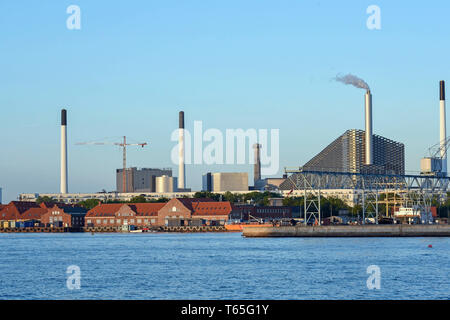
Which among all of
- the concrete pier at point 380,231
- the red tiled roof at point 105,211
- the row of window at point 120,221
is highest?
the red tiled roof at point 105,211

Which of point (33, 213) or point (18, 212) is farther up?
point (18, 212)

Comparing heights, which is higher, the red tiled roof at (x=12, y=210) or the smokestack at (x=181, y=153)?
the smokestack at (x=181, y=153)

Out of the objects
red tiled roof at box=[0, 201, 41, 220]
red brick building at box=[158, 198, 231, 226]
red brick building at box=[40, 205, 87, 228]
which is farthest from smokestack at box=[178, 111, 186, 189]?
red tiled roof at box=[0, 201, 41, 220]

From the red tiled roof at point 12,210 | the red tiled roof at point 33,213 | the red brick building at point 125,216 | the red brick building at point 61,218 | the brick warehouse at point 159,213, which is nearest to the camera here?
the brick warehouse at point 159,213

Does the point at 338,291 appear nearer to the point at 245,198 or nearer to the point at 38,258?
the point at 38,258

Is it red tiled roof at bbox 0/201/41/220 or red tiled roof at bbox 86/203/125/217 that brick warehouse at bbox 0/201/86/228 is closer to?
red tiled roof at bbox 0/201/41/220

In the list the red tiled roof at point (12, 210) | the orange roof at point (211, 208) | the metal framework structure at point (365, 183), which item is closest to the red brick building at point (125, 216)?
the orange roof at point (211, 208)

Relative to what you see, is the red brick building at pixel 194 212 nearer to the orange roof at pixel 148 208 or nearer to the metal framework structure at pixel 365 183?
the orange roof at pixel 148 208

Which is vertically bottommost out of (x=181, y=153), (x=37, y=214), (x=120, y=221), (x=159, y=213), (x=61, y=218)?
(x=120, y=221)

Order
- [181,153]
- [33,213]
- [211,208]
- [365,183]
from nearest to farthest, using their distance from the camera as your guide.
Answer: [365,183] → [211,208] → [33,213] → [181,153]

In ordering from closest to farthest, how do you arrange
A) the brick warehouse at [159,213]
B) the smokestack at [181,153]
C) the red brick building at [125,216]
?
the brick warehouse at [159,213], the red brick building at [125,216], the smokestack at [181,153]
